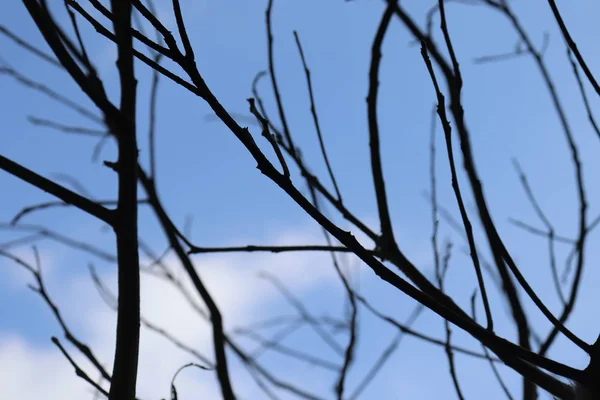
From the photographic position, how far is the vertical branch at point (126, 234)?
126cm

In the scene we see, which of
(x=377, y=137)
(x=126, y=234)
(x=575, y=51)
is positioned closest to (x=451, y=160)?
(x=575, y=51)

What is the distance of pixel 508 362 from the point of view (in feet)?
4.38

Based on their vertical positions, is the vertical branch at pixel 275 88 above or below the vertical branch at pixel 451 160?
above

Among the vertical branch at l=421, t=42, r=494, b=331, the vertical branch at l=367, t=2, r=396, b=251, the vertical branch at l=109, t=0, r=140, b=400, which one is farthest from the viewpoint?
the vertical branch at l=367, t=2, r=396, b=251

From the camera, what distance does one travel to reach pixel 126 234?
144 centimetres

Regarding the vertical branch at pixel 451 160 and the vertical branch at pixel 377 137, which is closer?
the vertical branch at pixel 451 160

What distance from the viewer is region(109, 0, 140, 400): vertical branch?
4.12 feet

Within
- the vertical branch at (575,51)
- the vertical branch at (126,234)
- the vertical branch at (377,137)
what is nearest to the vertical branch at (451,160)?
the vertical branch at (575,51)

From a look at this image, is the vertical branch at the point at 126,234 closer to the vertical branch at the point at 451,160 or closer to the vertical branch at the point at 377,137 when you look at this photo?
the vertical branch at the point at 451,160

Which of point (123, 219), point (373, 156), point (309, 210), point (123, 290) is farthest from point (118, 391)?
point (373, 156)

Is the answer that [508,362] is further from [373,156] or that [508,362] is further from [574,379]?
[373,156]

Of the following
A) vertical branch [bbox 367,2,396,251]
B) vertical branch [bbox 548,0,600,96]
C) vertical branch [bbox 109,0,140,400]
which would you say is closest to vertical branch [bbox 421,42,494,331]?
vertical branch [bbox 548,0,600,96]

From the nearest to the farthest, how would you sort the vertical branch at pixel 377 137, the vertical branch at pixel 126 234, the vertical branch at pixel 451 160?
the vertical branch at pixel 451 160
the vertical branch at pixel 126 234
the vertical branch at pixel 377 137

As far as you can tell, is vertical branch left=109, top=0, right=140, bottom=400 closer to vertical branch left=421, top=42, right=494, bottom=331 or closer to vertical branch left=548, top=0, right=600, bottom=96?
vertical branch left=421, top=42, right=494, bottom=331
